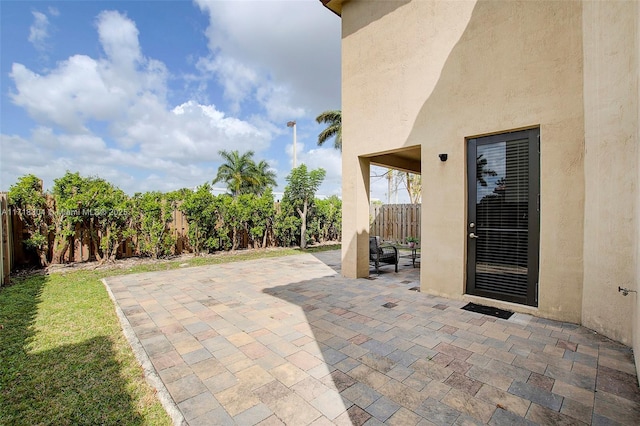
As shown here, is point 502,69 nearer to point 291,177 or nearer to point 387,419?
point 387,419

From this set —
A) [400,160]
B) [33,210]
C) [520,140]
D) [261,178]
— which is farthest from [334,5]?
[261,178]

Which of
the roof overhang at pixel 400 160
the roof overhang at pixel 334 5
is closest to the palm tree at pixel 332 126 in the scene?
the roof overhang at pixel 400 160

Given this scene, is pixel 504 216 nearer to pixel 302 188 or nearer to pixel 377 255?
pixel 377 255

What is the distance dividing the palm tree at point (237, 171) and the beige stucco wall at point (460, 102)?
2177 cm

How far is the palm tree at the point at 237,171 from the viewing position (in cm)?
2639

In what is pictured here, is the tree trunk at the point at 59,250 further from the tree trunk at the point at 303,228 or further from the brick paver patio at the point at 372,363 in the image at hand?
the tree trunk at the point at 303,228

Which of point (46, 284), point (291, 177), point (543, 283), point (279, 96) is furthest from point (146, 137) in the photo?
point (543, 283)

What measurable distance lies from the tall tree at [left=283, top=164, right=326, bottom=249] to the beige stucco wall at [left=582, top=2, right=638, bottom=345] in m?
9.05

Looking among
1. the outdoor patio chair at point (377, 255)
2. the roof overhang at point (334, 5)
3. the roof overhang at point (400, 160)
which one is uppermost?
the roof overhang at point (334, 5)

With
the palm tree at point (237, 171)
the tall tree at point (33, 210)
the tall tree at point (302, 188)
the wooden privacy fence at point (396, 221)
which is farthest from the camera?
the palm tree at point (237, 171)

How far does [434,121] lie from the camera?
4961 mm

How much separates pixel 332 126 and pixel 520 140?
56.8 feet

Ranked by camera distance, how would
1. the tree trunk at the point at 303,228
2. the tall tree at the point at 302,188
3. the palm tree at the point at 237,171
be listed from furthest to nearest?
the palm tree at the point at 237,171
the tree trunk at the point at 303,228
the tall tree at the point at 302,188

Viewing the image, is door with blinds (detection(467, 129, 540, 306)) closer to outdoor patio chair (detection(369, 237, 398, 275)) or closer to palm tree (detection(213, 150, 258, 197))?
outdoor patio chair (detection(369, 237, 398, 275))
